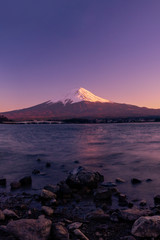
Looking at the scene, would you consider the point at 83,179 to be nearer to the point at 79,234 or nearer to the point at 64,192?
the point at 64,192

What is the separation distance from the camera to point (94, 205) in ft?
24.2

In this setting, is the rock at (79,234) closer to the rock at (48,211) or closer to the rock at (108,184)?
the rock at (48,211)

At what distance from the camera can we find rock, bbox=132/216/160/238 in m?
4.96

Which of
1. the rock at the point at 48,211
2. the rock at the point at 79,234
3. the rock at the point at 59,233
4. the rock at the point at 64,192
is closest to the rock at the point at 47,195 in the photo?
the rock at the point at 64,192

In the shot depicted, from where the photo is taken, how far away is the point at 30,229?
4.86 metres

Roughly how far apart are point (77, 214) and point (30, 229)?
2045 mm

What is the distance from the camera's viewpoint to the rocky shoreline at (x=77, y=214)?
496 centimetres

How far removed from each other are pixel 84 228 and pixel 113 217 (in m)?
1.01

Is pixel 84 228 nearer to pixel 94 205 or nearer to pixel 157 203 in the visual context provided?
pixel 94 205

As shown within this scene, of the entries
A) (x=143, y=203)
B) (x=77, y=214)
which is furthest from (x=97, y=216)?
(x=143, y=203)

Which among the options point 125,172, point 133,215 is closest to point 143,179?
point 125,172

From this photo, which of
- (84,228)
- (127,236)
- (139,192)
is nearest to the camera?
(127,236)

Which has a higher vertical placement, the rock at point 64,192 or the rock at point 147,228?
the rock at point 147,228

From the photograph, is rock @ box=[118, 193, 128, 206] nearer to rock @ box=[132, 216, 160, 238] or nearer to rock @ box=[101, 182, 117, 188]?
rock @ box=[101, 182, 117, 188]
